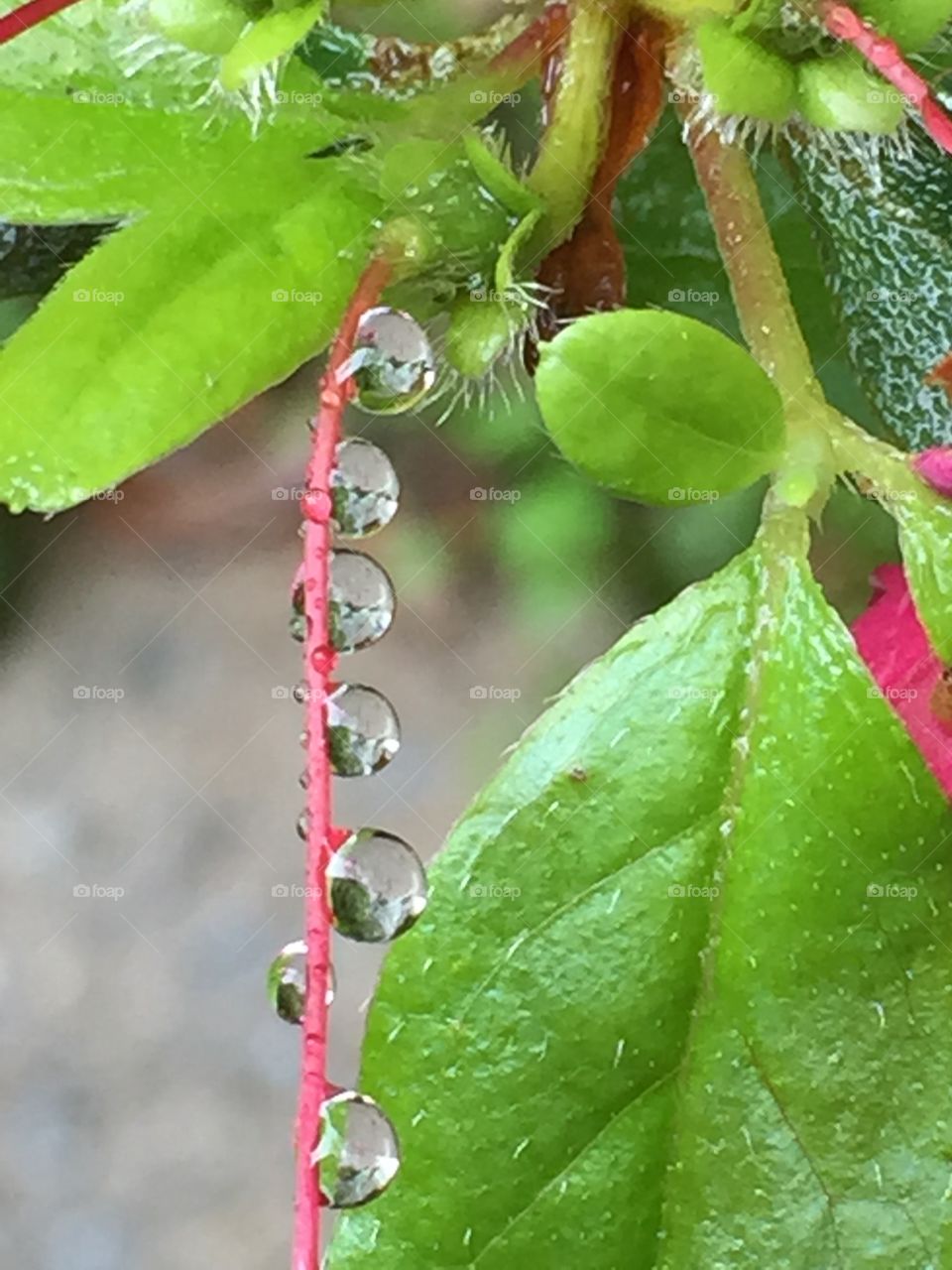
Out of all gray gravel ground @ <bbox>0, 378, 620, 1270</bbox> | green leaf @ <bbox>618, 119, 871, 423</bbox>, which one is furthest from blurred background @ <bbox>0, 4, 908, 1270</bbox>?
green leaf @ <bbox>618, 119, 871, 423</bbox>

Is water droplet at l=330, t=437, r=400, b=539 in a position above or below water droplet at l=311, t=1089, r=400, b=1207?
above

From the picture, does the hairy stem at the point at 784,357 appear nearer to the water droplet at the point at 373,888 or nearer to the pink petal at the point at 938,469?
the pink petal at the point at 938,469

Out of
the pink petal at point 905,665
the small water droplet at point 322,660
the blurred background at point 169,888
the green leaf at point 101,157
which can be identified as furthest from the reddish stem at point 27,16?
the blurred background at point 169,888

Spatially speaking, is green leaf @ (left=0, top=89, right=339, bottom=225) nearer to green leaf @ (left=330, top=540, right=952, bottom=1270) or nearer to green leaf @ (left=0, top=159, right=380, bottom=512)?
green leaf @ (left=0, top=159, right=380, bottom=512)

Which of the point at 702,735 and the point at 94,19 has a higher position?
the point at 94,19

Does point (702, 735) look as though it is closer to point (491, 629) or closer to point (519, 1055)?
point (519, 1055)

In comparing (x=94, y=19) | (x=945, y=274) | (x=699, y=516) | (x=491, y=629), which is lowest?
(x=491, y=629)

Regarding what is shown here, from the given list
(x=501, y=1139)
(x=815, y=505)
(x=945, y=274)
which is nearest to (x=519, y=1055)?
(x=501, y=1139)
